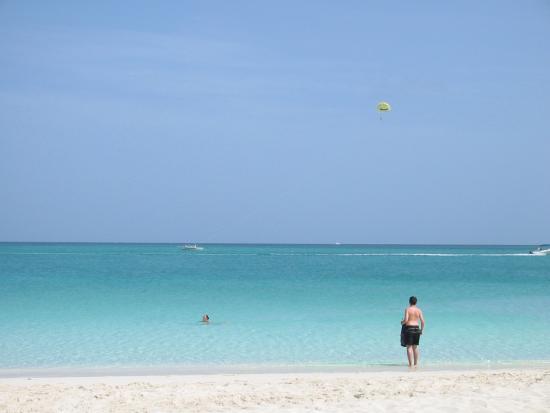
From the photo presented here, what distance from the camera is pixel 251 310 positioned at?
23.2 m

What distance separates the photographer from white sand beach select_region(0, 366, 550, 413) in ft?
28.1

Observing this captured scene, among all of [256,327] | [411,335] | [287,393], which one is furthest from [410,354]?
[256,327]

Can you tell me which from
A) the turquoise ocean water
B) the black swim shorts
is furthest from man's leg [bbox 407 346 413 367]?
the turquoise ocean water

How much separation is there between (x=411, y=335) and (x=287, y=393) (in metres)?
3.98

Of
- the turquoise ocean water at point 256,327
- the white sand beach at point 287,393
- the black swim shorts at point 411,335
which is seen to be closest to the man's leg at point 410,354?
the black swim shorts at point 411,335

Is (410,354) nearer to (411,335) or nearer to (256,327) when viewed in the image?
(411,335)

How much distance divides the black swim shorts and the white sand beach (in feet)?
3.71

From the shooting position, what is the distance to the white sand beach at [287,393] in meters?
8.56

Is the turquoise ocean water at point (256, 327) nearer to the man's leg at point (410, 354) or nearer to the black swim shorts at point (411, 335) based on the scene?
the man's leg at point (410, 354)

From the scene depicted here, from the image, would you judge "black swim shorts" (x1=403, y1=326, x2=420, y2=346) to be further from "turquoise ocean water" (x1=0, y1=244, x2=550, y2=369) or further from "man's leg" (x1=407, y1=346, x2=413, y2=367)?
"turquoise ocean water" (x1=0, y1=244, x2=550, y2=369)

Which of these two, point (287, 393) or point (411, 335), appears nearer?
point (287, 393)

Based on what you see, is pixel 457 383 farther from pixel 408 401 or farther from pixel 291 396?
pixel 291 396

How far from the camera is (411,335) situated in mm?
12773

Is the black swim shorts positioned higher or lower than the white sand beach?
higher
